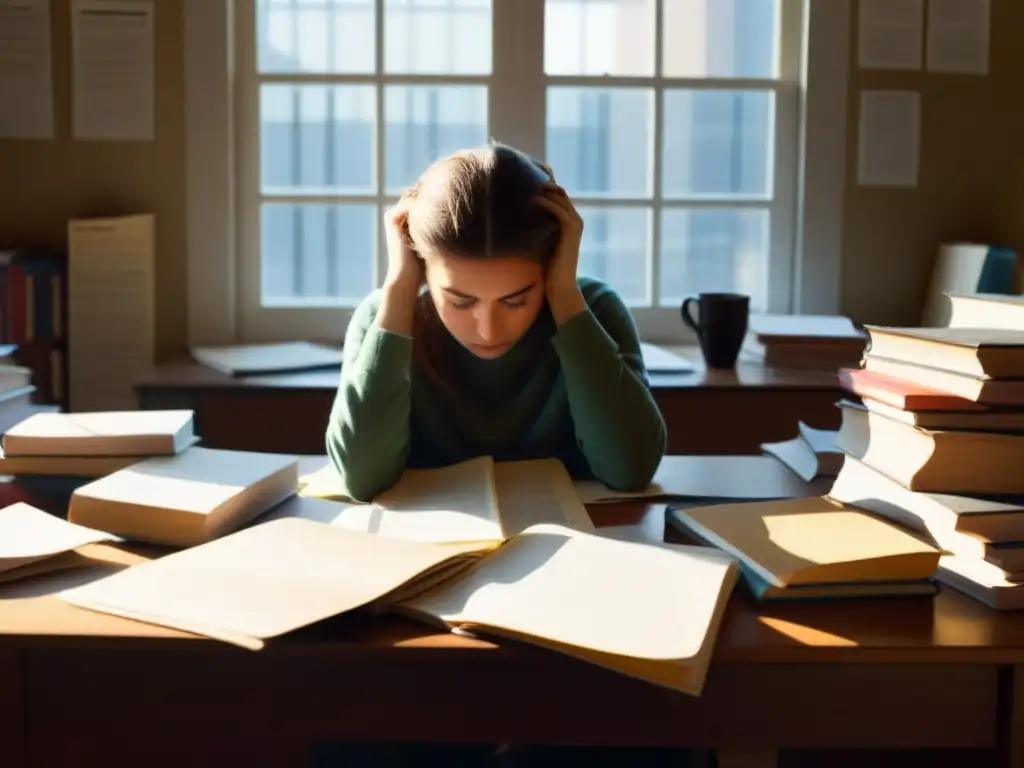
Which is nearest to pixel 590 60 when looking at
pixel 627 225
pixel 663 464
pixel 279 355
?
pixel 627 225

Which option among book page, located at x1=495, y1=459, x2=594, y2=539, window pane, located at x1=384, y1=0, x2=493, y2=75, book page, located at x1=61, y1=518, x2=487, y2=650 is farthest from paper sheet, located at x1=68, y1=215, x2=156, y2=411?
book page, located at x1=61, y1=518, x2=487, y2=650

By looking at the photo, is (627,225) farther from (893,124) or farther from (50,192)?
(50,192)

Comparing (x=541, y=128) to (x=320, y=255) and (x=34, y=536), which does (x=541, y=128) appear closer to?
(x=320, y=255)

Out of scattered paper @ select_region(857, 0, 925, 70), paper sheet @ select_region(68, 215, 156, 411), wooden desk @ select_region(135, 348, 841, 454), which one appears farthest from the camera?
scattered paper @ select_region(857, 0, 925, 70)

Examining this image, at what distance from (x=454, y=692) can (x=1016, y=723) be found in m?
0.39

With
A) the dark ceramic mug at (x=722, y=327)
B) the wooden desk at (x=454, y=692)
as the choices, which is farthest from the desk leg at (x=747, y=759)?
the dark ceramic mug at (x=722, y=327)

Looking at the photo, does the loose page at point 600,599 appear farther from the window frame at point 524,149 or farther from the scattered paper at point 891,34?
the scattered paper at point 891,34

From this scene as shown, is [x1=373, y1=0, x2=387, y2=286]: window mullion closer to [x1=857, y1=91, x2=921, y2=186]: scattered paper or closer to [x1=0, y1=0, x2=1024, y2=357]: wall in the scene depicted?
[x1=0, y1=0, x2=1024, y2=357]: wall

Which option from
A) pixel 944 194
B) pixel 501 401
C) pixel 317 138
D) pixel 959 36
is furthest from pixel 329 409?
pixel 959 36

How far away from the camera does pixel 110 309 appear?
8.42 feet

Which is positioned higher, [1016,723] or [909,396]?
[909,396]

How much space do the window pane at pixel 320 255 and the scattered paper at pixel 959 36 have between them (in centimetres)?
129

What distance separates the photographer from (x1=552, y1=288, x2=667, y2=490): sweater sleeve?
1429mm

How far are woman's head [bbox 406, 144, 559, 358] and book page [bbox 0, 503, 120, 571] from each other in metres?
0.46
